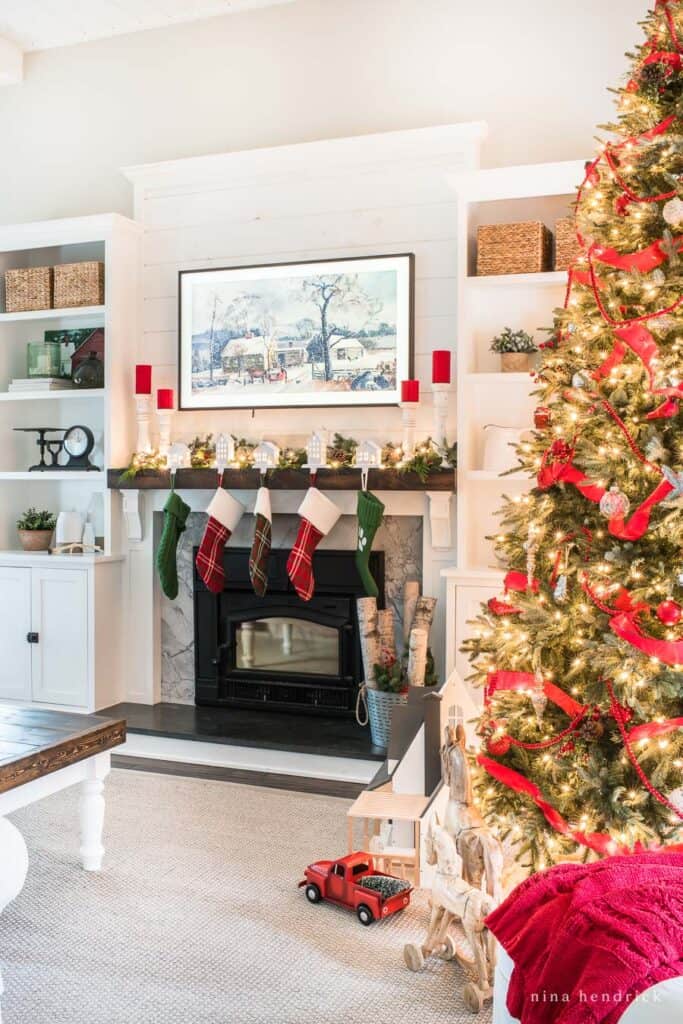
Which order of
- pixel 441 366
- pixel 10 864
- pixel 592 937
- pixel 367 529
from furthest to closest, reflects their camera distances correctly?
pixel 367 529, pixel 441 366, pixel 10 864, pixel 592 937

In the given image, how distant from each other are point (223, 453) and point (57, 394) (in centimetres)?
95

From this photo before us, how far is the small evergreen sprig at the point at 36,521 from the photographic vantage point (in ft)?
15.0

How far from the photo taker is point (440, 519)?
393cm

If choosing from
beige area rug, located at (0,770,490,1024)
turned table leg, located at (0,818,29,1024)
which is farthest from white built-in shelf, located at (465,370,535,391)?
turned table leg, located at (0,818,29,1024)

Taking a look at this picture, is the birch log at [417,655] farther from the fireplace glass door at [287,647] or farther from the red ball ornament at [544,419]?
the red ball ornament at [544,419]

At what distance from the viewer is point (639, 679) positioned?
79.8 inches

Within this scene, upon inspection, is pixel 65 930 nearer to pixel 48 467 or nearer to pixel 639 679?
pixel 639 679

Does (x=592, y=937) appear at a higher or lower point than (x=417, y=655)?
higher

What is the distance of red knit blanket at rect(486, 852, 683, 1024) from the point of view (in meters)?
1.20

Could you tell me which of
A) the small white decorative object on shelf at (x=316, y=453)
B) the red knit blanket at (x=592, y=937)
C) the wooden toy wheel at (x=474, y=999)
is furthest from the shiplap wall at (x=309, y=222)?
the red knit blanket at (x=592, y=937)

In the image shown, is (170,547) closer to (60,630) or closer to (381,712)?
(60,630)

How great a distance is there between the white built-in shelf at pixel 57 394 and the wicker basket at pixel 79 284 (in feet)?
1.31

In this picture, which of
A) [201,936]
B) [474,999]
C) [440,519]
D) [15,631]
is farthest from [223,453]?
[474,999]

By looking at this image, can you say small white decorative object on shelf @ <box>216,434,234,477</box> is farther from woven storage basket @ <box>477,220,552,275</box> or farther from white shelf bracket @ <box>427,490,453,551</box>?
woven storage basket @ <box>477,220,552,275</box>
